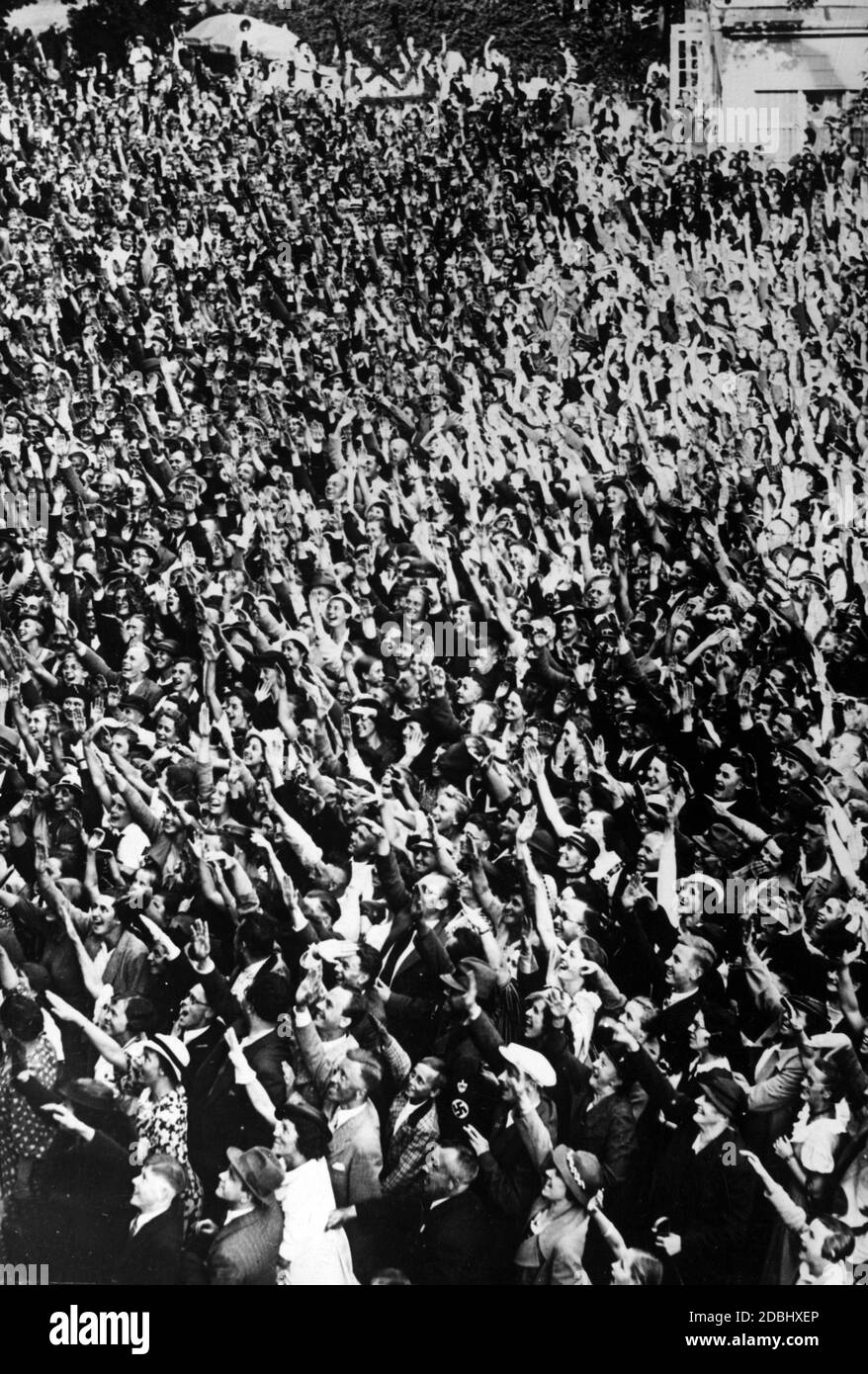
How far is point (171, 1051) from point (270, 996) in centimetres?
31

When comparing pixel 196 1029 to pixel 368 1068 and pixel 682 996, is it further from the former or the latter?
pixel 682 996

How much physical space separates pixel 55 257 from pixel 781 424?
2.24 m

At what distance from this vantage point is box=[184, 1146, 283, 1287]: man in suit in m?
3.29

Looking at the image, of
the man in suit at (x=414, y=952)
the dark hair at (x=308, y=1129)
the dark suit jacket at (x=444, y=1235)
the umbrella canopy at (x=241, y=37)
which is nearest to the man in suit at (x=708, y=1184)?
the dark suit jacket at (x=444, y=1235)

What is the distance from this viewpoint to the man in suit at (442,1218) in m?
3.29

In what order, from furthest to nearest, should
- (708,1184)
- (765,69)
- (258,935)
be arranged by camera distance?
1. (765,69)
2. (258,935)
3. (708,1184)

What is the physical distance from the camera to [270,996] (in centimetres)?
336

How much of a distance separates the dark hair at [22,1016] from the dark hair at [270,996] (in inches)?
23.6

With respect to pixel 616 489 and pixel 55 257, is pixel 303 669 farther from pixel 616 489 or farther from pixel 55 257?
pixel 55 257

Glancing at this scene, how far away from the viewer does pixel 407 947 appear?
3377mm

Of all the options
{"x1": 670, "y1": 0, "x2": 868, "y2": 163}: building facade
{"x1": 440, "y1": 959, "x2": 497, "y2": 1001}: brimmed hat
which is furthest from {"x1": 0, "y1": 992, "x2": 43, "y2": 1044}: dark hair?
{"x1": 670, "y1": 0, "x2": 868, "y2": 163}: building facade

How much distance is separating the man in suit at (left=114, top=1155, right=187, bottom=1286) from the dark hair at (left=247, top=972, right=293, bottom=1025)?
1.51 feet

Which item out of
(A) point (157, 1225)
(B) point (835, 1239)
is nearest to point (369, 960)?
(A) point (157, 1225)

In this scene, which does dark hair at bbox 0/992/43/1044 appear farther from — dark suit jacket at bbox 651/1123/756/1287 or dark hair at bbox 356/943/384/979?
dark suit jacket at bbox 651/1123/756/1287
